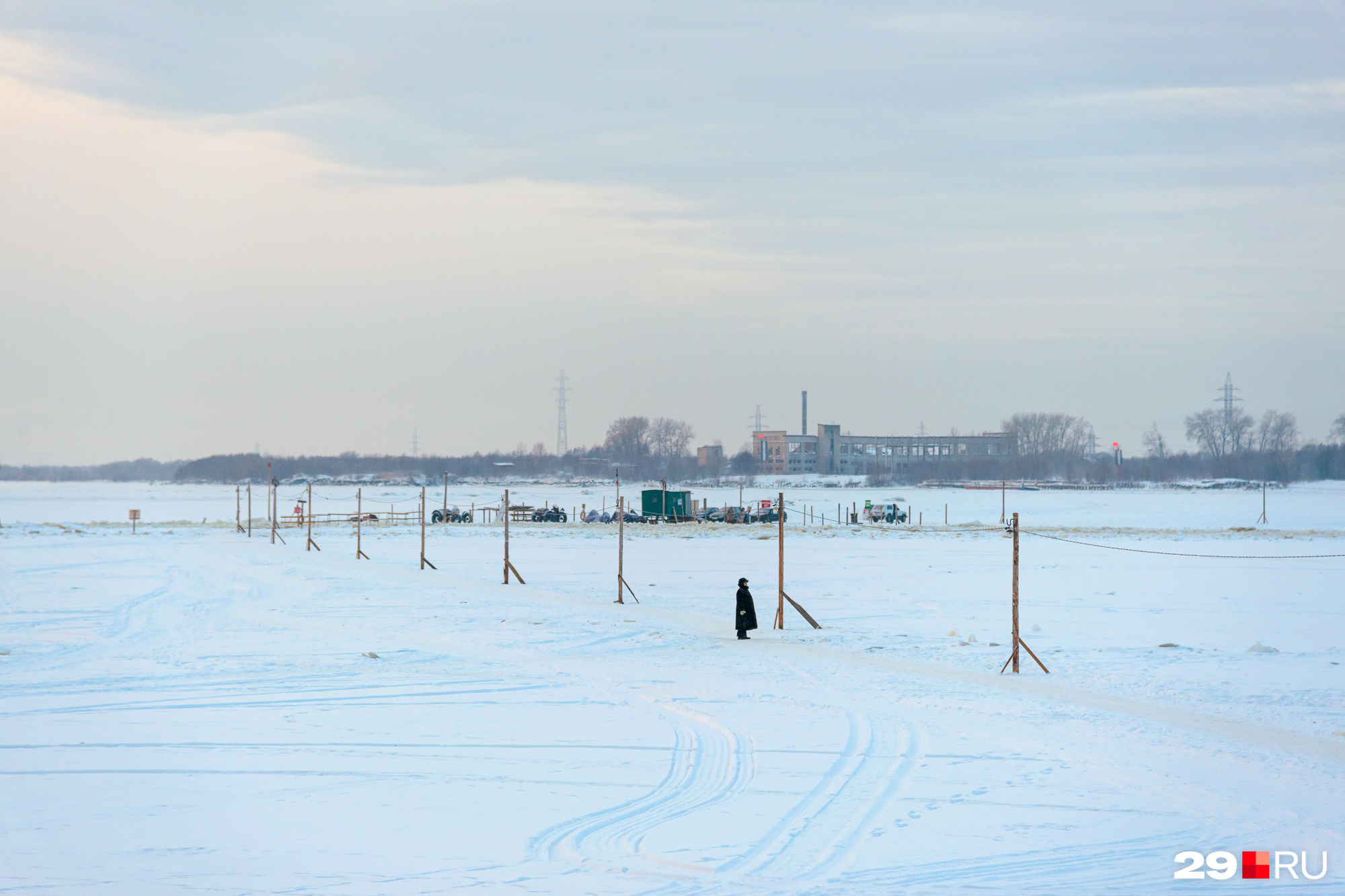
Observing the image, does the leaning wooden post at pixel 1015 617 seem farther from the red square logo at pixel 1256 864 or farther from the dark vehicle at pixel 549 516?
the dark vehicle at pixel 549 516

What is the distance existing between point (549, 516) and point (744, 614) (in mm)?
50679

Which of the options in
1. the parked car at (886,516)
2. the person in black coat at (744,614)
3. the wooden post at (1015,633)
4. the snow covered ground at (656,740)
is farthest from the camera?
the parked car at (886,516)

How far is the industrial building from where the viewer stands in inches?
6885

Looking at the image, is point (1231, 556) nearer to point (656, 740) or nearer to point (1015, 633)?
point (1015, 633)

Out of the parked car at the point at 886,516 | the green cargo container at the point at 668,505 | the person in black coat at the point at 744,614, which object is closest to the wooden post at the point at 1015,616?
the person in black coat at the point at 744,614

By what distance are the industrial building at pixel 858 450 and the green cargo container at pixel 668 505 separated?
4091 inches

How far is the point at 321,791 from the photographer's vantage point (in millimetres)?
8656

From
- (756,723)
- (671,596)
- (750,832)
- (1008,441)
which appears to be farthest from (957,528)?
(1008,441)

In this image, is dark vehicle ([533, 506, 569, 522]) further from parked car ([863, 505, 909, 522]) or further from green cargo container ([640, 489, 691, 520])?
parked car ([863, 505, 909, 522])

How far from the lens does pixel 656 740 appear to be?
10484 millimetres

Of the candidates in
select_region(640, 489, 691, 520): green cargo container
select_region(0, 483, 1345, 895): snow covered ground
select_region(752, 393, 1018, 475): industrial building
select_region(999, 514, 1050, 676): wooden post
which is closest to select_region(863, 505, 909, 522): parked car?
select_region(640, 489, 691, 520): green cargo container

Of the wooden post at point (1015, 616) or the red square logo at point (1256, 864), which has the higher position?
the wooden post at point (1015, 616)

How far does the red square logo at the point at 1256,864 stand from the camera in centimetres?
678

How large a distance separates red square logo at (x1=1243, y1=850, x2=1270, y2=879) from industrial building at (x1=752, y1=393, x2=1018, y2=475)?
531ft
